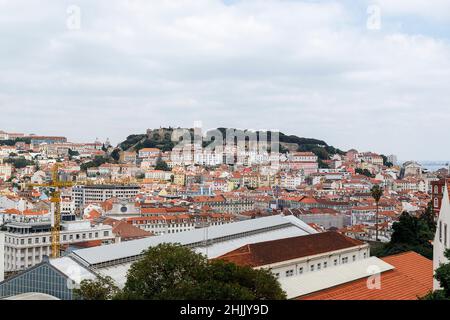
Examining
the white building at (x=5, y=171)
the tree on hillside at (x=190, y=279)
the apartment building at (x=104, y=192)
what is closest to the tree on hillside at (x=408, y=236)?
the tree on hillside at (x=190, y=279)

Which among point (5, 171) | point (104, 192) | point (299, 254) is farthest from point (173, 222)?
point (5, 171)

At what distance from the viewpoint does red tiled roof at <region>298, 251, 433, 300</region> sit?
29.8ft

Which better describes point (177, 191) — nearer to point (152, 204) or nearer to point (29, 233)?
point (152, 204)

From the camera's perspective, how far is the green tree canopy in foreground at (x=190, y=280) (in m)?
6.16

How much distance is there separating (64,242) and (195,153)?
4534 centimetres

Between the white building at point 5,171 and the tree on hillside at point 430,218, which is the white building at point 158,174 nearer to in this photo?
the white building at point 5,171

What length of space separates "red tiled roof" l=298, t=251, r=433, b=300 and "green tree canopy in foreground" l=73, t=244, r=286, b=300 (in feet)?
6.25

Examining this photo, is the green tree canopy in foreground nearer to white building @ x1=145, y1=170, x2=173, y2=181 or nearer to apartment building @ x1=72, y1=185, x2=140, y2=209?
apartment building @ x1=72, y1=185, x2=140, y2=209

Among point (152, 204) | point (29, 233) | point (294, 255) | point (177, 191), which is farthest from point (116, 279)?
point (177, 191)

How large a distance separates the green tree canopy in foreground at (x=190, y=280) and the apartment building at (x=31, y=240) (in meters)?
14.2

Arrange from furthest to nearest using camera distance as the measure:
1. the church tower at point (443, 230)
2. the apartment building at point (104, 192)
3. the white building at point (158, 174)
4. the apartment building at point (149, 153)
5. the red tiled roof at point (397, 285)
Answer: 1. the apartment building at point (149, 153)
2. the white building at point (158, 174)
3. the apartment building at point (104, 192)
4. the red tiled roof at point (397, 285)
5. the church tower at point (443, 230)

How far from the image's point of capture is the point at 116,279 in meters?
11.0

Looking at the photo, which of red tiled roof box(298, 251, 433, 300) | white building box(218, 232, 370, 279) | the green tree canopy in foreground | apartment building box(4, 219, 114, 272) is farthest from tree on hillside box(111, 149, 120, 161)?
the green tree canopy in foreground

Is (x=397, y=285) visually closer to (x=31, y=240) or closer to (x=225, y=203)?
(x=31, y=240)
